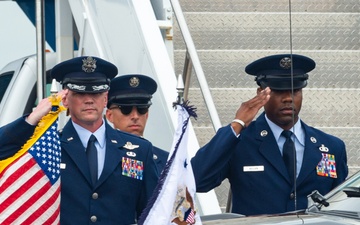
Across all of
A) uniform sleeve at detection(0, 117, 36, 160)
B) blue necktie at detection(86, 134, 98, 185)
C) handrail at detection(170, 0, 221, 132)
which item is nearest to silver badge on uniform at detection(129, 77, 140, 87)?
handrail at detection(170, 0, 221, 132)

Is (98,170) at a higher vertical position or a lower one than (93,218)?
higher

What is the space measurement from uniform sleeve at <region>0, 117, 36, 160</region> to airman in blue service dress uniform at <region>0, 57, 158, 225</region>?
37 cm

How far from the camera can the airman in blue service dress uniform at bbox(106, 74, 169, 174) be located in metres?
8.12

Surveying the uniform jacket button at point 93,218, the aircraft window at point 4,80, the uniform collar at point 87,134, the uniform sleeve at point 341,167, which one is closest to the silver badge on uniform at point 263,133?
the uniform sleeve at point 341,167

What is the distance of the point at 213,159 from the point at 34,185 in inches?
31.6

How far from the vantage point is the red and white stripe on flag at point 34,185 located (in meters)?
6.39

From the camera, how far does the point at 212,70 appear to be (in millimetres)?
9328

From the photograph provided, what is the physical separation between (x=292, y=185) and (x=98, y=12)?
2980 mm

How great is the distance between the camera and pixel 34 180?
256 inches

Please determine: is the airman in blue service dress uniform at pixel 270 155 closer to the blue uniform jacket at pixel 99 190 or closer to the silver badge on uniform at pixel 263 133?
the silver badge on uniform at pixel 263 133

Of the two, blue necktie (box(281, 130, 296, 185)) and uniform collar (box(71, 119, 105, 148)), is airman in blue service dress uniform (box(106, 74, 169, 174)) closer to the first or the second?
uniform collar (box(71, 119, 105, 148))

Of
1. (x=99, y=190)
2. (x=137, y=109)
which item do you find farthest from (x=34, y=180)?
(x=137, y=109)

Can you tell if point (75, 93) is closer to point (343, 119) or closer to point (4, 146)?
point (4, 146)

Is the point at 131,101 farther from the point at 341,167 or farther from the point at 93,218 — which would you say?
the point at 341,167
